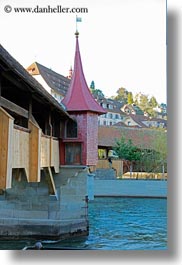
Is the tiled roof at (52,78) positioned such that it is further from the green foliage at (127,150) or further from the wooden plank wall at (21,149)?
the green foliage at (127,150)

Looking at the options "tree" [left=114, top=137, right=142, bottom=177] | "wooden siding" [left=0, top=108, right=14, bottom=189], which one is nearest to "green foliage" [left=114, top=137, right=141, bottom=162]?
"tree" [left=114, top=137, right=142, bottom=177]

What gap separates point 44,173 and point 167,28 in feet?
4.84

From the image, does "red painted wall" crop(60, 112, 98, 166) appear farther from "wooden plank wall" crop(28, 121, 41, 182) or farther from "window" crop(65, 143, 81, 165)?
"wooden plank wall" crop(28, 121, 41, 182)

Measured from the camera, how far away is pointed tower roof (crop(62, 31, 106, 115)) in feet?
10.6

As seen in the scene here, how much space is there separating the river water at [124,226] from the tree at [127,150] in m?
0.25

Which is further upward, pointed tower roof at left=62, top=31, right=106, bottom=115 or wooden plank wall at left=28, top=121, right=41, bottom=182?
pointed tower roof at left=62, top=31, right=106, bottom=115

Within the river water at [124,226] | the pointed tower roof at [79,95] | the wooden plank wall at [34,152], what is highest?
the pointed tower roof at [79,95]

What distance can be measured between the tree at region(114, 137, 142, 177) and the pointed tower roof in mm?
240

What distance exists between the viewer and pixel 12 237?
3568mm

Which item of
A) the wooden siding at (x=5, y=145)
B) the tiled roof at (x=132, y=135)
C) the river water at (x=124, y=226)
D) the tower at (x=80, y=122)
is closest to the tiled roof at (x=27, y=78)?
the tower at (x=80, y=122)

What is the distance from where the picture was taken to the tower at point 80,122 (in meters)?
3.29

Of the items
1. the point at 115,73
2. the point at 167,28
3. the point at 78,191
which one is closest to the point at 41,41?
the point at 115,73

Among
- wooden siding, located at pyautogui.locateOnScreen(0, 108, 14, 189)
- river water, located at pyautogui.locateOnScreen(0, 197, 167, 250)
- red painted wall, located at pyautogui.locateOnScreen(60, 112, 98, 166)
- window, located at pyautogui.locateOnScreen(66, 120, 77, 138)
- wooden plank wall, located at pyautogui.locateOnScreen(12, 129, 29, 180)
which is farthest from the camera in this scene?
window, located at pyautogui.locateOnScreen(66, 120, 77, 138)

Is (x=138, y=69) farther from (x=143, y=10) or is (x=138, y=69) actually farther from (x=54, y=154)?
(x=54, y=154)
